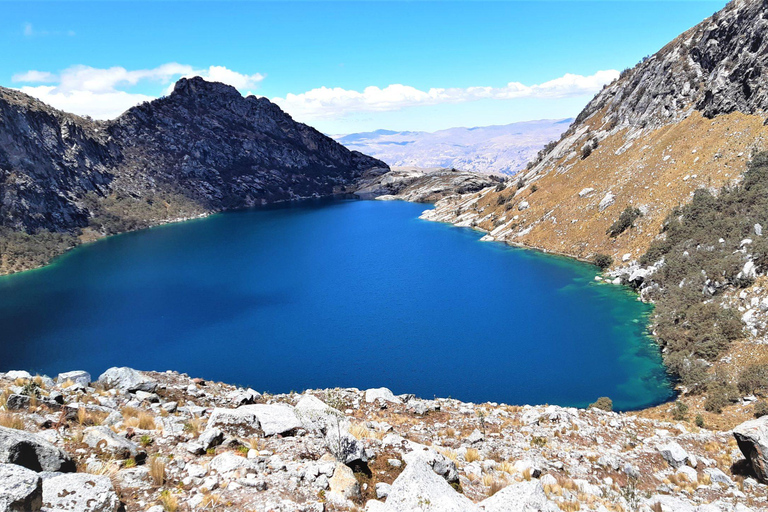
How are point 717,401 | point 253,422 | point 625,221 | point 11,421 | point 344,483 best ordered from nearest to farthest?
1. point 344,483
2. point 11,421
3. point 253,422
4. point 717,401
5. point 625,221

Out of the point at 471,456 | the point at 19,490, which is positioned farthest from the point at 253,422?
the point at 471,456

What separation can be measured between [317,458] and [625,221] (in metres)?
74.7

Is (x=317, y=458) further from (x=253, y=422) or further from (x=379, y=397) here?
(x=379, y=397)

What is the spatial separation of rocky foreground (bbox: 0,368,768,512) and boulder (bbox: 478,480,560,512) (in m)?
0.04

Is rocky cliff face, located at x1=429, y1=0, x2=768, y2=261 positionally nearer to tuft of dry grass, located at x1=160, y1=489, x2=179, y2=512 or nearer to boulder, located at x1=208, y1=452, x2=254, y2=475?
boulder, located at x1=208, y1=452, x2=254, y2=475

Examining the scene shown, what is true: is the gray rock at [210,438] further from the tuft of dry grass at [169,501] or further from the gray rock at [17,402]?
the gray rock at [17,402]

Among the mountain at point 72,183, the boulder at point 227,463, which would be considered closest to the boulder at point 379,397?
the boulder at point 227,463

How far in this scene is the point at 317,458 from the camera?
1284 cm

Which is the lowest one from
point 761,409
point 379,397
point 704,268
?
point 761,409

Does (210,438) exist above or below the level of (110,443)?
below

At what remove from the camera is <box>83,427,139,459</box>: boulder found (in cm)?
1136

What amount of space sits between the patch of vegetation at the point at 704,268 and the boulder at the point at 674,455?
1441 cm

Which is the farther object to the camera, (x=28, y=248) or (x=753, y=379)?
(x=28, y=248)

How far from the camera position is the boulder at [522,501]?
1071 cm
